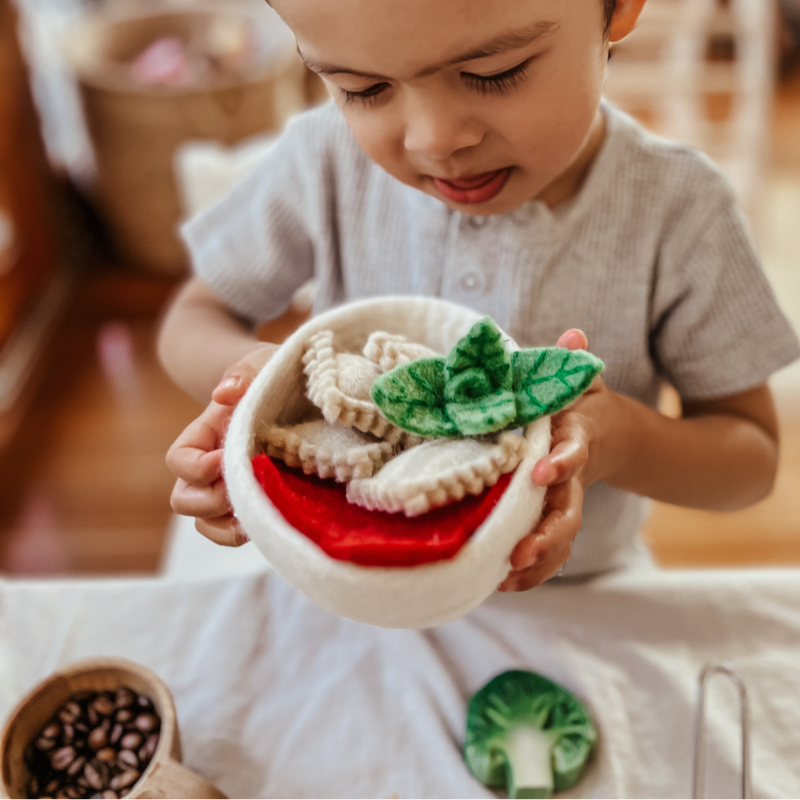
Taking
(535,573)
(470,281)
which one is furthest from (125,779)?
(470,281)

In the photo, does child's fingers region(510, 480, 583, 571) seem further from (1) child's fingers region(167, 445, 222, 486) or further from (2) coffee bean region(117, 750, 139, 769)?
(2) coffee bean region(117, 750, 139, 769)

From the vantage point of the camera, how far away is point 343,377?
0.36 m

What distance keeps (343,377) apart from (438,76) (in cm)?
15

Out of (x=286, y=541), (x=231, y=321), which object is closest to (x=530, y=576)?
(x=286, y=541)

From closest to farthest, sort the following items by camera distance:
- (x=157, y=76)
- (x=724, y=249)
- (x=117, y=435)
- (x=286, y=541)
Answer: (x=286, y=541) < (x=724, y=249) < (x=117, y=435) < (x=157, y=76)

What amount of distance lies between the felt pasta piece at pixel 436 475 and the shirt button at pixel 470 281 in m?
0.26

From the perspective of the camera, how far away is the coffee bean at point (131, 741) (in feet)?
1.55

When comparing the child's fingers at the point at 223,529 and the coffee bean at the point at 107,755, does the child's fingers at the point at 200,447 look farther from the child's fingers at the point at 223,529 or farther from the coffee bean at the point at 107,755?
the coffee bean at the point at 107,755

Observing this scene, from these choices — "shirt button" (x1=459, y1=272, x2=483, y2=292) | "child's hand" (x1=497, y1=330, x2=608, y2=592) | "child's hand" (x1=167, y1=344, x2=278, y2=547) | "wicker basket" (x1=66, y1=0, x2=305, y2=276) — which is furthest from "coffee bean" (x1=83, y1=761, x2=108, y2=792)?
"wicker basket" (x1=66, y1=0, x2=305, y2=276)

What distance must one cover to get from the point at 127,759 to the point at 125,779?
0.01 metres

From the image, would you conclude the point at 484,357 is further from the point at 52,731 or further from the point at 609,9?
the point at 52,731

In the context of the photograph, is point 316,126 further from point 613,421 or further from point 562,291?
point 613,421

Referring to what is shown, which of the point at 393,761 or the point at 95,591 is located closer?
the point at 393,761

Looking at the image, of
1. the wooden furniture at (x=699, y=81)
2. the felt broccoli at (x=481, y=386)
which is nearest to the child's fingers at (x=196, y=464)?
the felt broccoli at (x=481, y=386)
